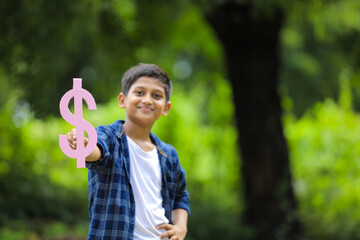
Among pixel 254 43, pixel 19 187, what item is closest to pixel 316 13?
pixel 254 43

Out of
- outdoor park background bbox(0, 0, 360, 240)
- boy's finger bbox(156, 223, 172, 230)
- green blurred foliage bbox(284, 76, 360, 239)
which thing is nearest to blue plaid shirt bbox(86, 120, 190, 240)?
boy's finger bbox(156, 223, 172, 230)

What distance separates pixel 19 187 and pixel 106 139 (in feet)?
10.2

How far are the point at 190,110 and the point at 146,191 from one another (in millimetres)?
6027

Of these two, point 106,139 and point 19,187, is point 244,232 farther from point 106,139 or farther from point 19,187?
point 106,139

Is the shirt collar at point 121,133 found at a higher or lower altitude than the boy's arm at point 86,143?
higher

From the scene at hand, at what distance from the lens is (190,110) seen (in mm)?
7688

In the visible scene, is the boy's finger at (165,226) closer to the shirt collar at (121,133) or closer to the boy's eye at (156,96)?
the shirt collar at (121,133)

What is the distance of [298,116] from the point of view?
5.86m

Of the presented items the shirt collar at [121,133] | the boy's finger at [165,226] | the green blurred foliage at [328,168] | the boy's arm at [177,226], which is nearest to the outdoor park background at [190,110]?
the green blurred foliage at [328,168]

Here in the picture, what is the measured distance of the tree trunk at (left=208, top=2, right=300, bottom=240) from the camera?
4.15 m

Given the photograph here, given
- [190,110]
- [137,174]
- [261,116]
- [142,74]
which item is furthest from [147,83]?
[190,110]

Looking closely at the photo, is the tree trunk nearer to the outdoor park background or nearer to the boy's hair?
the outdoor park background

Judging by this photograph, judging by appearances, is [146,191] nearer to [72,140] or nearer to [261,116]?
[72,140]

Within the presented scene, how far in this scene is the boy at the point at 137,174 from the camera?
62.5 inches
